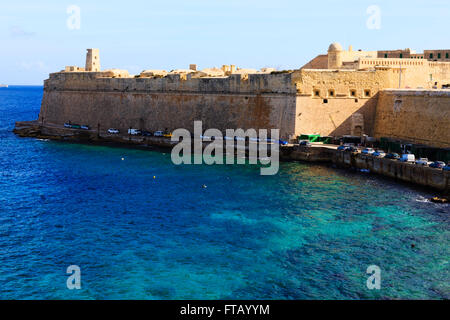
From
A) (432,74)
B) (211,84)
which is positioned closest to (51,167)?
(211,84)

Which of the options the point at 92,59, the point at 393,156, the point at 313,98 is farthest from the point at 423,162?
the point at 92,59

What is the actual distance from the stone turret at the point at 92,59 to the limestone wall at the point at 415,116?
108 feet

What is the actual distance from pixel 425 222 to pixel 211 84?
79.0 feet

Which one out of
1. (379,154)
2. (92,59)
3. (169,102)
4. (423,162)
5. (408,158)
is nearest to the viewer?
(423,162)

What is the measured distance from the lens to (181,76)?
4322cm

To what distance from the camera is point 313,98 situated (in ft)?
120

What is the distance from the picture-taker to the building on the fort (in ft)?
109

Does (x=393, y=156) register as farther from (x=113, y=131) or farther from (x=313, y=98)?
(x=113, y=131)

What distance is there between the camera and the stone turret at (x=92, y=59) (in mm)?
55969

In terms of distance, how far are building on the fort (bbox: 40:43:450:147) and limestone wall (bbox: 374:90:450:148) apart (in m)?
0.06

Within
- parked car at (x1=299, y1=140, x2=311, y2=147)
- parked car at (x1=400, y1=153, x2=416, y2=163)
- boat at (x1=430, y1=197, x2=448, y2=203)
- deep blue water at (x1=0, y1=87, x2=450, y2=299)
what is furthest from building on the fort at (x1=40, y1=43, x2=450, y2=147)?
boat at (x1=430, y1=197, x2=448, y2=203)

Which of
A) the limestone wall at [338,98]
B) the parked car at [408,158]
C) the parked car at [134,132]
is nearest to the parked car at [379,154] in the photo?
the parked car at [408,158]

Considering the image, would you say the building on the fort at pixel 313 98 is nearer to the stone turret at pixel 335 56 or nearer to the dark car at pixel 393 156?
the stone turret at pixel 335 56

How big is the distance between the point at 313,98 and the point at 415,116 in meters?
7.32
